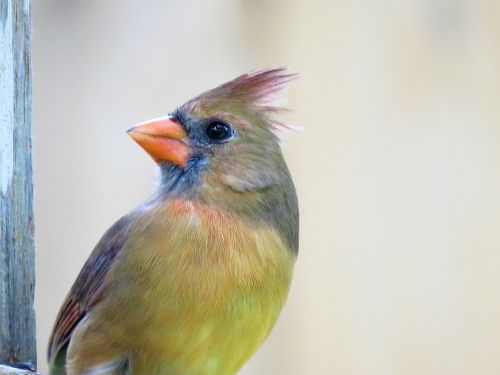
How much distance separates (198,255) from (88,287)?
0.32 meters

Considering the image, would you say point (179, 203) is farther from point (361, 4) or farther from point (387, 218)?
point (361, 4)

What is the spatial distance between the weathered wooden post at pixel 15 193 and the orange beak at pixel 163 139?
0.95 feet

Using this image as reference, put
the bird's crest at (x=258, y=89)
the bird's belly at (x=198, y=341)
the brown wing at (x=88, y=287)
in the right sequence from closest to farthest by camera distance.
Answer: the bird's belly at (x=198, y=341) → the brown wing at (x=88, y=287) → the bird's crest at (x=258, y=89)

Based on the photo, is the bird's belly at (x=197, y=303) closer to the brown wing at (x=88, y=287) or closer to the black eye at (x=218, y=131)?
the brown wing at (x=88, y=287)

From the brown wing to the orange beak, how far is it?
0.18m

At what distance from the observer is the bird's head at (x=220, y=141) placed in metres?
2.49

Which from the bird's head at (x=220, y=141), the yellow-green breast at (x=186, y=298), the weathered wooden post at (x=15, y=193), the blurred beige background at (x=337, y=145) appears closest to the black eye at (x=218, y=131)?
the bird's head at (x=220, y=141)

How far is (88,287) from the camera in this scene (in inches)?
96.1

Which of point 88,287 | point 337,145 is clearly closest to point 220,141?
point 88,287

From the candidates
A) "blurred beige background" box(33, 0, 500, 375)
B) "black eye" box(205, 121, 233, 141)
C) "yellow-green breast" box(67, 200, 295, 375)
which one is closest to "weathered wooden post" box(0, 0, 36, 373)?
"yellow-green breast" box(67, 200, 295, 375)

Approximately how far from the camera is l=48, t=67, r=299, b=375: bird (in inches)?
86.7

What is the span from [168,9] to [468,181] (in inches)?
48.4

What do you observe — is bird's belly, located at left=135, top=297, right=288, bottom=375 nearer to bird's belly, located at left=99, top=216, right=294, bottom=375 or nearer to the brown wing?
bird's belly, located at left=99, top=216, right=294, bottom=375

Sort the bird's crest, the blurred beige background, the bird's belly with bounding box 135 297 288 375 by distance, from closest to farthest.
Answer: the bird's belly with bounding box 135 297 288 375
the bird's crest
the blurred beige background
